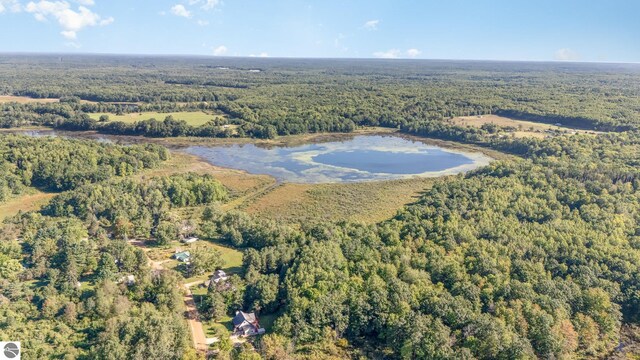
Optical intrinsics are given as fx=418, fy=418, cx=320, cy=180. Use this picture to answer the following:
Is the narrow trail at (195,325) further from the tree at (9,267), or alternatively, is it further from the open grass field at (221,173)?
the open grass field at (221,173)

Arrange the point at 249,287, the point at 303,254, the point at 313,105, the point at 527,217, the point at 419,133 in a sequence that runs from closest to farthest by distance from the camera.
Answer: the point at 249,287 → the point at 303,254 → the point at 527,217 → the point at 419,133 → the point at 313,105

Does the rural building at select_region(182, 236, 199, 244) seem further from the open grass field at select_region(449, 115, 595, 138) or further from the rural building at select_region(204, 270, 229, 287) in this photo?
the open grass field at select_region(449, 115, 595, 138)

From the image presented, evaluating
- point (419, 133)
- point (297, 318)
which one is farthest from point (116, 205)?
point (419, 133)

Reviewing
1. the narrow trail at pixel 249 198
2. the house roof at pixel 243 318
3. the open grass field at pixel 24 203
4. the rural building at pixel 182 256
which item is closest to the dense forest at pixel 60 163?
the open grass field at pixel 24 203

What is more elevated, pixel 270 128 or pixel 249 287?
pixel 270 128

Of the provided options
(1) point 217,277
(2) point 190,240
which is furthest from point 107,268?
(2) point 190,240

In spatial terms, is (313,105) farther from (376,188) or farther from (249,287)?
(249,287)

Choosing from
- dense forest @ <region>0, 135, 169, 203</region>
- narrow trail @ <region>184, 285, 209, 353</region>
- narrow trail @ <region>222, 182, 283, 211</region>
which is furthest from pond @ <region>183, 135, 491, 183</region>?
narrow trail @ <region>184, 285, 209, 353</region>
